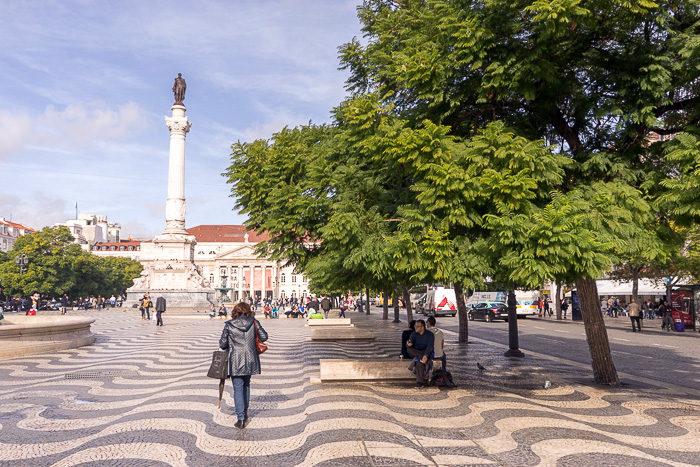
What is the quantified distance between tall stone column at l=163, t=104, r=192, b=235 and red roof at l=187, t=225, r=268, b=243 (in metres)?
88.2

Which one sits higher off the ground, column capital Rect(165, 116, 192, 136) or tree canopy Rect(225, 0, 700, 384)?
column capital Rect(165, 116, 192, 136)

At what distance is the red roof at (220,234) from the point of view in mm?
149750

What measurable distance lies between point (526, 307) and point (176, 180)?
37.4 meters

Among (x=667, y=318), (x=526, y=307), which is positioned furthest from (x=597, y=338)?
(x=526, y=307)

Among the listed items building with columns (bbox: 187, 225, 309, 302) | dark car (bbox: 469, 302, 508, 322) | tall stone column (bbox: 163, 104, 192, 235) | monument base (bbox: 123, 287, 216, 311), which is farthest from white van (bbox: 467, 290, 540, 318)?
building with columns (bbox: 187, 225, 309, 302)

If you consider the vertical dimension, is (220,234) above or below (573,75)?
above

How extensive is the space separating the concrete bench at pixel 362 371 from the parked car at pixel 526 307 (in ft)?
120

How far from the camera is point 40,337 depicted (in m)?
17.7

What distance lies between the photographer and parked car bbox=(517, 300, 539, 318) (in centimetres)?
4616

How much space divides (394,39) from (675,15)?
542 cm

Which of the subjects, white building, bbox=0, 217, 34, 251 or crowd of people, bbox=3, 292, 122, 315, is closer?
crowd of people, bbox=3, 292, 122, 315

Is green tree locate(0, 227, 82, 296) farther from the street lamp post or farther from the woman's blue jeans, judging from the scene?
the woman's blue jeans

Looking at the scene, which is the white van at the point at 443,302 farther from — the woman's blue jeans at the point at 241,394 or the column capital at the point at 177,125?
the woman's blue jeans at the point at 241,394

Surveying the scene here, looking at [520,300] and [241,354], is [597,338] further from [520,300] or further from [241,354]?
[520,300]
